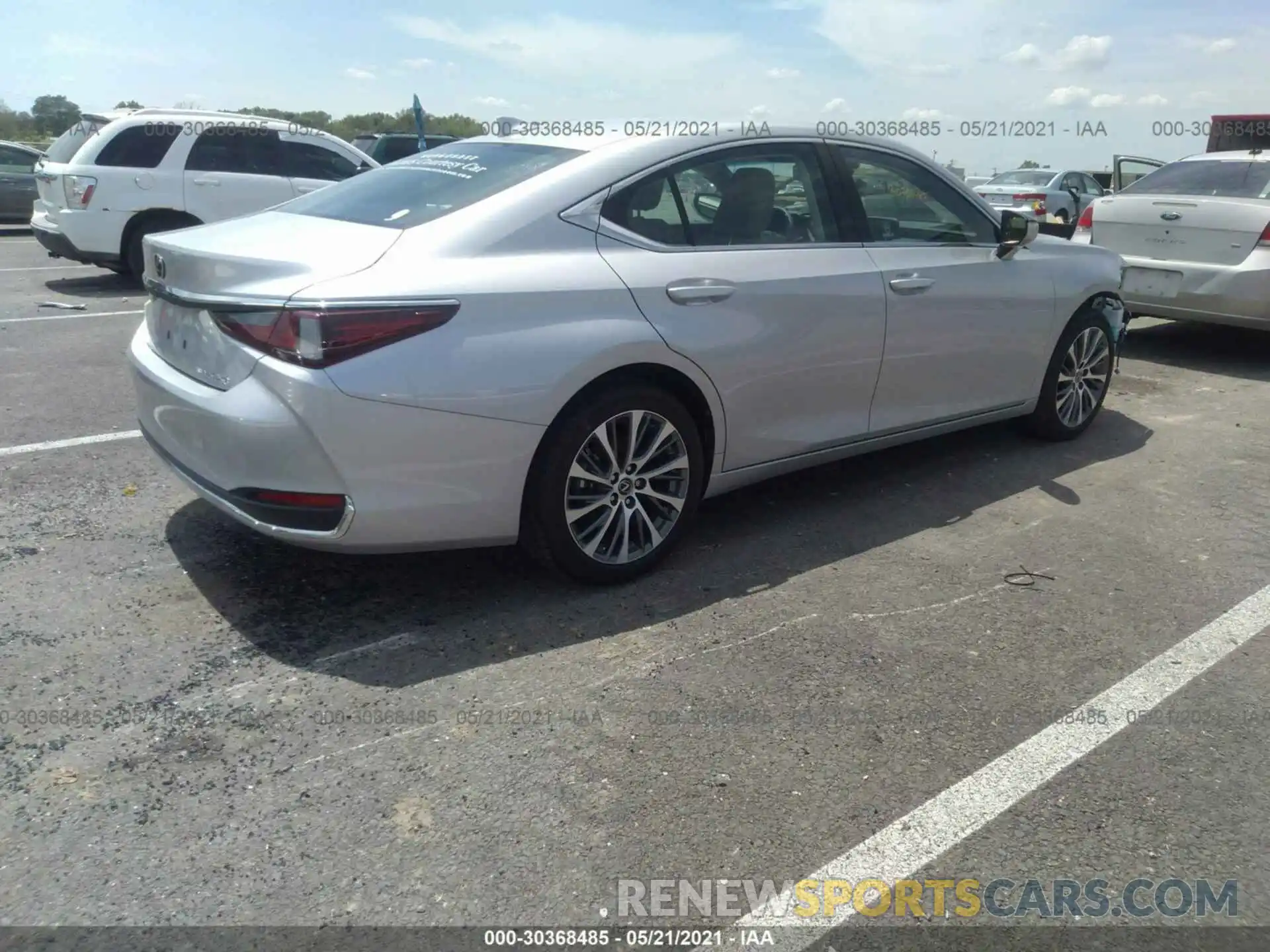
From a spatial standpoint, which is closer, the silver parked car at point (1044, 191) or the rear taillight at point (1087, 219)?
the rear taillight at point (1087, 219)

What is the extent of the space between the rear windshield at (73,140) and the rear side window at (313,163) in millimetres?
1717

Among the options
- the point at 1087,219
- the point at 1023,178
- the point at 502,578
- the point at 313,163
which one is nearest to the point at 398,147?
the point at 313,163

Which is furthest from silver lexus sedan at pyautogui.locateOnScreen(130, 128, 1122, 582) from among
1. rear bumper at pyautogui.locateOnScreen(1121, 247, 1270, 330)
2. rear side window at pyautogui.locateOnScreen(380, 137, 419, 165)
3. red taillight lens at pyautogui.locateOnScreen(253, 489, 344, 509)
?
rear side window at pyautogui.locateOnScreen(380, 137, 419, 165)

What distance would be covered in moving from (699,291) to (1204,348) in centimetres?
678

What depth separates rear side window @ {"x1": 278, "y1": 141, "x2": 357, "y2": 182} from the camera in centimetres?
1074

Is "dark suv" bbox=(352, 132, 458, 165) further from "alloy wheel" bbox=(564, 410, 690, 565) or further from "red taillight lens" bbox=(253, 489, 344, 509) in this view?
"red taillight lens" bbox=(253, 489, 344, 509)

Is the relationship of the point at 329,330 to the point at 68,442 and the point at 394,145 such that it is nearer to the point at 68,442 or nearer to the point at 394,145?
the point at 68,442

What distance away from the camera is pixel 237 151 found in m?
10.4

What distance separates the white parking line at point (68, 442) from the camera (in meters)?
5.04

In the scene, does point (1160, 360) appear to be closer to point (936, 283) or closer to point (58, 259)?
point (936, 283)

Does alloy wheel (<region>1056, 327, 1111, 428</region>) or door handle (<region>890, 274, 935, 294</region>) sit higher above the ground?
door handle (<region>890, 274, 935, 294</region>)

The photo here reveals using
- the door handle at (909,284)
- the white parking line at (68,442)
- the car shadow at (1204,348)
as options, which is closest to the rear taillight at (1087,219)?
the car shadow at (1204,348)

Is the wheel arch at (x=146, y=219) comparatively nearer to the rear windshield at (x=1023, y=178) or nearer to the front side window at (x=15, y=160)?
the front side window at (x=15, y=160)

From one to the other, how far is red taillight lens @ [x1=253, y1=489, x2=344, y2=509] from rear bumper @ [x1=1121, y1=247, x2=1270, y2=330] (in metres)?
6.20
